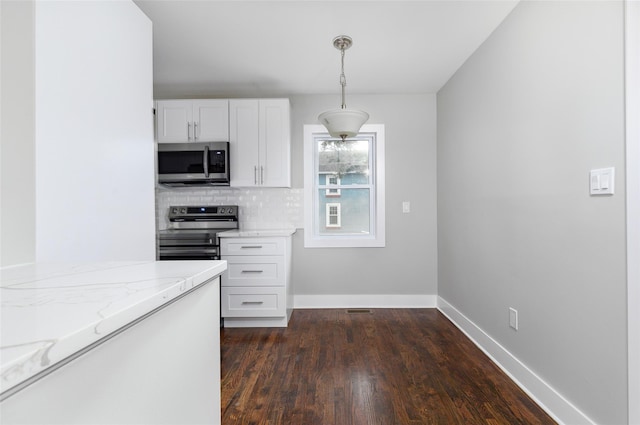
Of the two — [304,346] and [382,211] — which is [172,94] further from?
[304,346]

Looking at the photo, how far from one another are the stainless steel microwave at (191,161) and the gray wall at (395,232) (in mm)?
818

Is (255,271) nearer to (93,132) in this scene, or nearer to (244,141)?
(244,141)

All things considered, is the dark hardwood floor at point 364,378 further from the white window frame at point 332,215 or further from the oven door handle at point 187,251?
the white window frame at point 332,215

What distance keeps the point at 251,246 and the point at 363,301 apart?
4.80ft

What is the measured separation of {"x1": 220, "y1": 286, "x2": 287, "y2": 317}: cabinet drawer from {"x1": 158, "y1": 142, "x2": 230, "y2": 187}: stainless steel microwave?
1153 mm

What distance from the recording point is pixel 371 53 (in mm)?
2621

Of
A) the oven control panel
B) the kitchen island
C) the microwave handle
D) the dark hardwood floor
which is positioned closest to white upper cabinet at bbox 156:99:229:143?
the microwave handle

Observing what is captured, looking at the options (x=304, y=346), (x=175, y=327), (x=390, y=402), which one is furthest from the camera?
(x=304, y=346)

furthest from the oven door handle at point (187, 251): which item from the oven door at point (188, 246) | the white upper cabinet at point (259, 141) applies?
the white upper cabinet at point (259, 141)

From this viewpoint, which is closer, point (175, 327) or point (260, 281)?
point (175, 327)

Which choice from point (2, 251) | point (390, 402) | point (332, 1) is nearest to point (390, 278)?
point (390, 402)

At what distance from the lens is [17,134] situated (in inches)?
41.7

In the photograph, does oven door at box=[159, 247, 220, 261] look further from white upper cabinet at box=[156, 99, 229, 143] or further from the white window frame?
the white window frame

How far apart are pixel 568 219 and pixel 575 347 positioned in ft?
2.07
